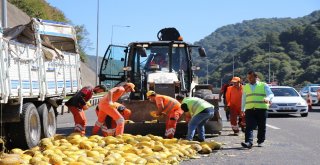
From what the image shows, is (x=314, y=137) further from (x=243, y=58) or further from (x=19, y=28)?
(x=243, y=58)

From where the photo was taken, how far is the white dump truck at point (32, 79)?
9.79 metres

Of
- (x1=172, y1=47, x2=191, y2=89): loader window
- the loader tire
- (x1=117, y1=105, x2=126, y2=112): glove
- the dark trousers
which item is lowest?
the dark trousers

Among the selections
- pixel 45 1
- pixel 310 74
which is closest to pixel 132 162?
pixel 45 1

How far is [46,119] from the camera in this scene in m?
12.2

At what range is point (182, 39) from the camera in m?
15.6

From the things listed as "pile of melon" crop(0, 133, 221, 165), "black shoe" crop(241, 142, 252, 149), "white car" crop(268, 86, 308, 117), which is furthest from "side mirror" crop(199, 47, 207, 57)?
"white car" crop(268, 86, 308, 117)

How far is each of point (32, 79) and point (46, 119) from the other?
144 cm

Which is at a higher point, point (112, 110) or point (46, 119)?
point (112, 110)

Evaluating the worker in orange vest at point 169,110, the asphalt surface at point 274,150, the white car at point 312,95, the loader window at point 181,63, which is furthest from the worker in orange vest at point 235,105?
the white car at point 312,95

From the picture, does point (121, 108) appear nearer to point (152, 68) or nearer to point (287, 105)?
point (152, 68)

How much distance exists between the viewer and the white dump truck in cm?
979

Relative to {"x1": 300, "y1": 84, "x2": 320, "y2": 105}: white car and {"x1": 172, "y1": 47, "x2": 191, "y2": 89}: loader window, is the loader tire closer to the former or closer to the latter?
{"x1": 172, "y1": 47, "x2": 191, "y2": 89}: loader window

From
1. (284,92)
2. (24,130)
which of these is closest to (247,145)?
(24,130)

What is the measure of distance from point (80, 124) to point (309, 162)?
567cm
